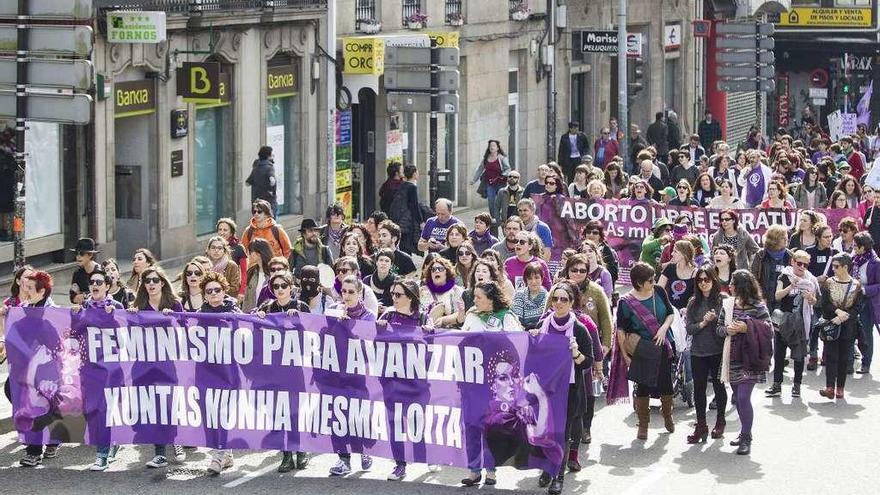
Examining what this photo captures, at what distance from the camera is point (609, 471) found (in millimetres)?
14414

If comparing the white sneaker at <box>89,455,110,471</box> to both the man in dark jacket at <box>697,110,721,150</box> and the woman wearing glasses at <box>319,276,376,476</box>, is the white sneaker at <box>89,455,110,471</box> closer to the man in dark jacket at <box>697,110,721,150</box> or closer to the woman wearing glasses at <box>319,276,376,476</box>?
the woman wearing glasses at <box>319,276,376,476</box>

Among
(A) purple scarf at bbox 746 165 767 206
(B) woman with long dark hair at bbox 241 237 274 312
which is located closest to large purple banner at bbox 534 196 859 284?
(A) purple scarf at bbox 746 165 767 206

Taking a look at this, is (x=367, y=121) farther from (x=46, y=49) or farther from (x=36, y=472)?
(x=36, y=472)

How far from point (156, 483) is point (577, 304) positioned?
323 cm

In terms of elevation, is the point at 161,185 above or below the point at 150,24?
below

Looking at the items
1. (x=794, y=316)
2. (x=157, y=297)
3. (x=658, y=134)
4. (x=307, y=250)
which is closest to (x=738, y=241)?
(x=794, y=316)

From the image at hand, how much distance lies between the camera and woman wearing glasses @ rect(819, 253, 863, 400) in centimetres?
1730

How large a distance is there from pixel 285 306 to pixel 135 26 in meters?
9.97

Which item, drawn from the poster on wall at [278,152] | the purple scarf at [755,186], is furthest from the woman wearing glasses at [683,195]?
the poster on wall at [278,152]

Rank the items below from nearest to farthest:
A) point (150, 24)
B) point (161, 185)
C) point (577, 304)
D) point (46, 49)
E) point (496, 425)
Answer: point (496, 425) → point (577, 304) → point (46, 49) → point (150, 24) → point (161, 185)

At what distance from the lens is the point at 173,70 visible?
84.6 feet

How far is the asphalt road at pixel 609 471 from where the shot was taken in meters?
13.8

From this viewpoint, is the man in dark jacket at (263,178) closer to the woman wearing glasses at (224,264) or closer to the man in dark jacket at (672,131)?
the woman wearing glasses at (224,264)

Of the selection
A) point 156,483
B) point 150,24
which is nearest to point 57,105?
point 156,483
